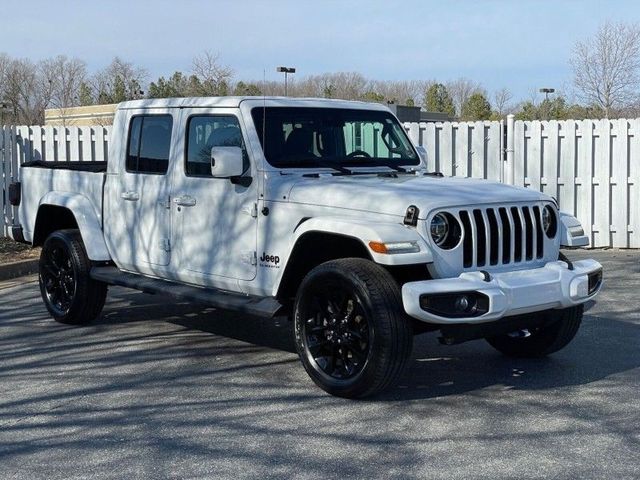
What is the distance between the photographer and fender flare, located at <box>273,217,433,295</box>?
18.2 feet

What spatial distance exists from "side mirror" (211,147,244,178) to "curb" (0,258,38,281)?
19.7 feet

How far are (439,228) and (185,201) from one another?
2320 millimetres

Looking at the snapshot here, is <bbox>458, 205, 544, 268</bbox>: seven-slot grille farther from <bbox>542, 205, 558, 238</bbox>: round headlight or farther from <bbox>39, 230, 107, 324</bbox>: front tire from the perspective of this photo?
<bbox>39, 230, 107, 324</bbox>: front tire

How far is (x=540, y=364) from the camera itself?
22.7 feet

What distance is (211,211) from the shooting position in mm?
6977

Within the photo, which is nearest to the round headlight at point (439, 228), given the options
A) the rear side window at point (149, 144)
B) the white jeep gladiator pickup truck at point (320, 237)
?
the white jeep gladiator pickup truck at point (320, 237)

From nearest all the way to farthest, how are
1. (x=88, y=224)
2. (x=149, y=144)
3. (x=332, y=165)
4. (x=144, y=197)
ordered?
(x=332, y=165)
(x=144, y=197)
(x=149, y=144)
(x=88, y=224)

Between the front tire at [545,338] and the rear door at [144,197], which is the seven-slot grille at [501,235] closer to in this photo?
the front tire at [545,338]

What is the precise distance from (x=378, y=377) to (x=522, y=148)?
9.28 meters

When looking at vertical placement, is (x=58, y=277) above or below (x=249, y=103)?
below

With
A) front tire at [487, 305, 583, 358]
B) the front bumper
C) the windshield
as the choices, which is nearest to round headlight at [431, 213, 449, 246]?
the front bumper

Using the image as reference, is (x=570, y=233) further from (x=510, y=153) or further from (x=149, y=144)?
(x=510, y=153)

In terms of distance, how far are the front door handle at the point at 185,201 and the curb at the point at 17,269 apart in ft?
16.9

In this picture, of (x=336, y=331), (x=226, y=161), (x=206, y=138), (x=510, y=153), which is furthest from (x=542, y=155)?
(x=336, y=331)
